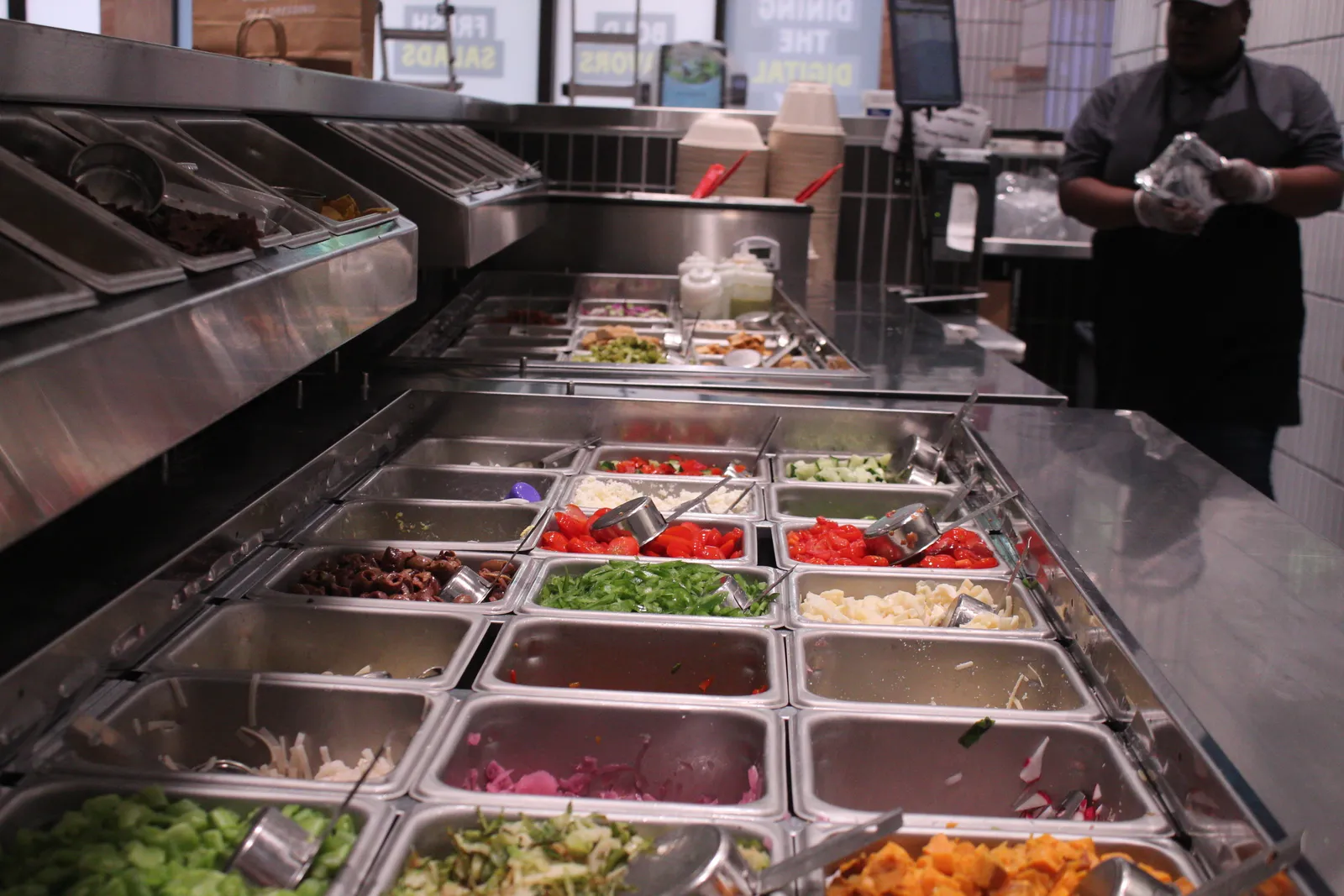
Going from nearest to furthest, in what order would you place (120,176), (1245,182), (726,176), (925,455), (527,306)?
(120,176) → (925,455) → (1245,182) → (527,306) → (726,176)

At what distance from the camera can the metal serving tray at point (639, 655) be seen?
1.66 m

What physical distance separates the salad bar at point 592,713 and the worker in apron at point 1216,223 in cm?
195

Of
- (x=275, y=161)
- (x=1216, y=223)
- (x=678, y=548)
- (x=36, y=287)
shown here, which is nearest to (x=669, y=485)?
(x=678, y=548)

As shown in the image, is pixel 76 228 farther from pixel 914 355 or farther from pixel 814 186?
pixel 814 186

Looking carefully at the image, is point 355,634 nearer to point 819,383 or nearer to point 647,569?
point 647,569

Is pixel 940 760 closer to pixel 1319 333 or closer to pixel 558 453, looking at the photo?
pixel 558 453

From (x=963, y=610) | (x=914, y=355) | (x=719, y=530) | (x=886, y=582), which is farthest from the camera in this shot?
(x=914, y=355)

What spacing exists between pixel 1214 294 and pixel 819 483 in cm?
213

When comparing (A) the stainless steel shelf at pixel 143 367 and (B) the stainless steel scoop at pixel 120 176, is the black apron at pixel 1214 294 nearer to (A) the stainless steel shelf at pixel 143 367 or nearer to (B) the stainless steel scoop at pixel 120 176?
(A) the stainless steel shelf at pixel 143 367

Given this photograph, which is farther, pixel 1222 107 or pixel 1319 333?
pixel 1319 333

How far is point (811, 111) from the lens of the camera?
502 centimetres

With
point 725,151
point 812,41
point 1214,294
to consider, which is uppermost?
point 812,41

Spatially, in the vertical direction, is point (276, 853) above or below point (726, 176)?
below

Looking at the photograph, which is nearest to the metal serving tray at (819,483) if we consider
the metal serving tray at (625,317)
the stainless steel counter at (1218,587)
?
the stainless steel counter at (1218,587)
